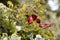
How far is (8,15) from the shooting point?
1.73 metres

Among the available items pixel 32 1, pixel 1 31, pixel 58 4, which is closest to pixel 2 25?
pixel 1 31

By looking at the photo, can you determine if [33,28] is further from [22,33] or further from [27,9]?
[27,9]

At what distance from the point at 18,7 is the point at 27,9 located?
0.08m

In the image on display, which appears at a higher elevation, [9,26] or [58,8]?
[9,26]

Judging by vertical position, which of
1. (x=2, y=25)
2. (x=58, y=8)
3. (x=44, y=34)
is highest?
(x=2, y=25)

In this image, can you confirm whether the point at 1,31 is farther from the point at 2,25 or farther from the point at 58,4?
the point at 58,4

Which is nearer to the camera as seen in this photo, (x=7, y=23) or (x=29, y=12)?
(x=7, y=23)

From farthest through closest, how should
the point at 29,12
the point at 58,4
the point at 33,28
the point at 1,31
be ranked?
1. the point at 58,4
2. the point at 29,12
3. the point at 33,28
4. the point at 1,31

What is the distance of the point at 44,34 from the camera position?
1933mm

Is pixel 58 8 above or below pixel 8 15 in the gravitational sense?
below

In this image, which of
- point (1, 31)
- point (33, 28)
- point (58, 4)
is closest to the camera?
point (1, 31)

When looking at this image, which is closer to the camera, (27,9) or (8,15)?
(8,15)

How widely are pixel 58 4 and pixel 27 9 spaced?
4285 millimetres

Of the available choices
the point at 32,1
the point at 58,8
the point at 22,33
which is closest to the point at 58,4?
the point at 58,8
